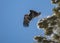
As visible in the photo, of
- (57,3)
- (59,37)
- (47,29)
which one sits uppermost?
(57,3)

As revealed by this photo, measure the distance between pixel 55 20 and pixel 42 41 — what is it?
2.91ft

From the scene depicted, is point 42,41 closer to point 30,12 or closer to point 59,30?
point 59,30

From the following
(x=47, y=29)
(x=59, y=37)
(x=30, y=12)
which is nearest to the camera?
(x=59, y=37)

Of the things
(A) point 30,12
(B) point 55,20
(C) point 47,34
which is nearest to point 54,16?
(B) point 55,20

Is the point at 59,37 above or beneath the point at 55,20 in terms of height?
beneath

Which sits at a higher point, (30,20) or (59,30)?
(30,20)

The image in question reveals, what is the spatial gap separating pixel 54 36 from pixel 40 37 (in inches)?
26.8

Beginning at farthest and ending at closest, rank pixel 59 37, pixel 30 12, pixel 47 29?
1. pixel 30 12
2. pixel 47 29
3. pixel 59 37

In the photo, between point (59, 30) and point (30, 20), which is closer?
point (59, 30)

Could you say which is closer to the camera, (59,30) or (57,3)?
(59,30)

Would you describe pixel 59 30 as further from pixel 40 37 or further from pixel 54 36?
pixel 40 37

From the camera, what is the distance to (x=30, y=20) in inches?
364

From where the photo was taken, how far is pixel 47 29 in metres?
7.69

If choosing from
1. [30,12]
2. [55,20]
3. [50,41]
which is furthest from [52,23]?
[30,12]
